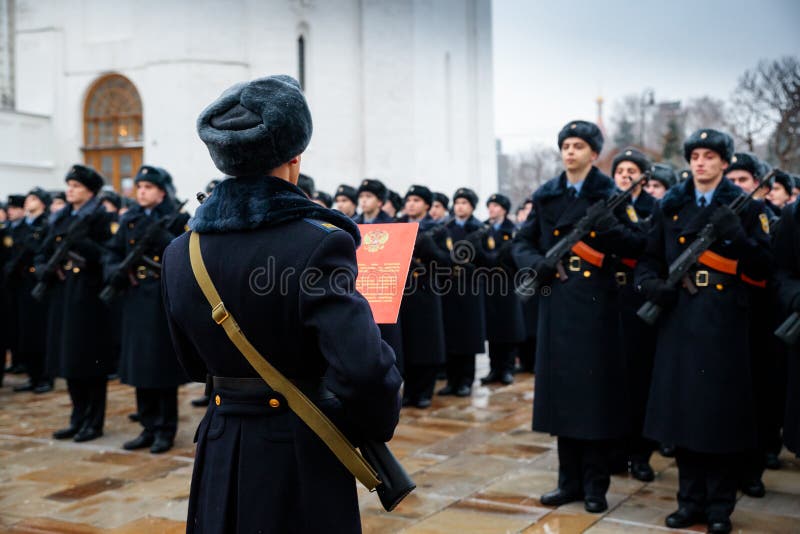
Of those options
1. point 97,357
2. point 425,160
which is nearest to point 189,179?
point 425,160

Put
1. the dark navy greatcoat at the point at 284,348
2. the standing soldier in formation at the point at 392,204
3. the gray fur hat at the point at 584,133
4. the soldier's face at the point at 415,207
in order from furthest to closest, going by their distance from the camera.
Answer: the standing soldier in formation at the point at 392,204, the soldier's face at the point at 415,207, the gray fur hat at the point at 584,133, the dark navy greatcoat at the point at 284,348

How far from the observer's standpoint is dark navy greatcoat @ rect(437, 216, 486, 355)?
9656mm

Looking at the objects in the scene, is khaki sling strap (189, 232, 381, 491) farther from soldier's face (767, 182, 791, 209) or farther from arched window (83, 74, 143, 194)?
arched window (83, 74, 143, 194)

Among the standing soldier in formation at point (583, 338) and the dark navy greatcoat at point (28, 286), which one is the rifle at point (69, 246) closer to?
the dark navy greatcoat at point (28, 286)

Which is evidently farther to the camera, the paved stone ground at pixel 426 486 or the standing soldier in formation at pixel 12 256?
the standing soldier in formation at pixel 12 256

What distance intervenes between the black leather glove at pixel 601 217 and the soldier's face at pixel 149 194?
12.0 ft

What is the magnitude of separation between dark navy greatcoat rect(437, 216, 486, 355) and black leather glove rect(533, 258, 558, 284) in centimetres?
409

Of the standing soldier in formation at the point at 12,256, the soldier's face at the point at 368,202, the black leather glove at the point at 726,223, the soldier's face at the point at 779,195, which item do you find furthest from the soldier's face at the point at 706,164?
the standing soldier in formation at the point at 12,256

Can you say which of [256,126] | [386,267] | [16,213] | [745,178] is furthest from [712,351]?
[16,213]

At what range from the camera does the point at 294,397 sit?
255 centimetres

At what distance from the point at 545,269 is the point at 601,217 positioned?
449 mm

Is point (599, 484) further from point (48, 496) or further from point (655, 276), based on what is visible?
point (48, 496)

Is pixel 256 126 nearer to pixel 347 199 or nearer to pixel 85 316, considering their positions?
pixel 85 316

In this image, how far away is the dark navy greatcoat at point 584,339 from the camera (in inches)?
207
